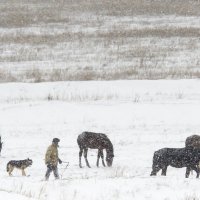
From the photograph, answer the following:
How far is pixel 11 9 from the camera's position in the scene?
5744 centimetres

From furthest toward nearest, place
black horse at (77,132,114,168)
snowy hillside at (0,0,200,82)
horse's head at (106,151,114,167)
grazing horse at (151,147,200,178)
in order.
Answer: snowy hillside at (0,0,200,82)
black horse at (77,132,114,168)
horse's head at (106,151,114,167)
grazing horse at (151,147,200,178)

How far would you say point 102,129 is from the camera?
23.6m

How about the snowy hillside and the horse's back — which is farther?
the snowy hillside

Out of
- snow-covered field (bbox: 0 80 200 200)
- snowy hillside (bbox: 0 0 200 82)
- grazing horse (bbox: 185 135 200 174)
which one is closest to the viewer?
snow-covered field (bbox: 0 80 200 200)

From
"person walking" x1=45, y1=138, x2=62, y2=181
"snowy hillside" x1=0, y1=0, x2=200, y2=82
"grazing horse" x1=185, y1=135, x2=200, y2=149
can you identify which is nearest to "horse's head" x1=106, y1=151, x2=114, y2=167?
"grazing horse" x1=185, y1=135, x2=200, y2=149

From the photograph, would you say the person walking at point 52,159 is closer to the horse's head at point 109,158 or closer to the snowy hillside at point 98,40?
the horse's head at point 109,158

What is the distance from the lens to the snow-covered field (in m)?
12.2

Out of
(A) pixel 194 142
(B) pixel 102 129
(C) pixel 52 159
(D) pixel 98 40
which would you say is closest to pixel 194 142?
(A) pixel 194 142

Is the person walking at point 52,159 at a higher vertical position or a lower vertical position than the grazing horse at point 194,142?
lower

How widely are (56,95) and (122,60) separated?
412 inches

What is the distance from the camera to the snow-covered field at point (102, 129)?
12.2 m

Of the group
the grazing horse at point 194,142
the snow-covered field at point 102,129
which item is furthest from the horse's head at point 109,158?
the grazing horse at point 194,142

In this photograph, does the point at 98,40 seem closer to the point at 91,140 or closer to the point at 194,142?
the point at 91,140

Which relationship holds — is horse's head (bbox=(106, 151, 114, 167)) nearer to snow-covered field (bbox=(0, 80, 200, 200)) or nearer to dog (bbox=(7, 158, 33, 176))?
snow-covered field (bbox=(0, 80, 200, 200))
